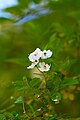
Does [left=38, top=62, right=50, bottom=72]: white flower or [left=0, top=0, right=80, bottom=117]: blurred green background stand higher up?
[left=0, top=0, right=80, bottom=117]: blurred green background

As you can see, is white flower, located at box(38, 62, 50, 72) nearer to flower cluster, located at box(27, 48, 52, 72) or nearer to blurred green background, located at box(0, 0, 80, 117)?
flower cluster, located at box(27, 48, 52, 72)

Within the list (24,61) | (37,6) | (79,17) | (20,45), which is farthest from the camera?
(20,45)

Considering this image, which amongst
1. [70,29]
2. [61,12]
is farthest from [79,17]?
[61,12]

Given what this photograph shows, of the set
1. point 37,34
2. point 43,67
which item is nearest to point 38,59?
point 43,67

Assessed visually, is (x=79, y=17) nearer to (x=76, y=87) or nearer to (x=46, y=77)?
(x=76, y=87)

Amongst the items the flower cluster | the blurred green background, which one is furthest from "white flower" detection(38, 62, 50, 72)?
the blurred green background

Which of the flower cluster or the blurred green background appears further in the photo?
the blurred green background

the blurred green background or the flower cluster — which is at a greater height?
the blurred green background

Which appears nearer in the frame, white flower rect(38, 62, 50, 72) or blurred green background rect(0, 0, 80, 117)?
white flower rect(38, 62, 50, 72)

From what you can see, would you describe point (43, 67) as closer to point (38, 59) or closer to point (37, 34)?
point (38, 59)
